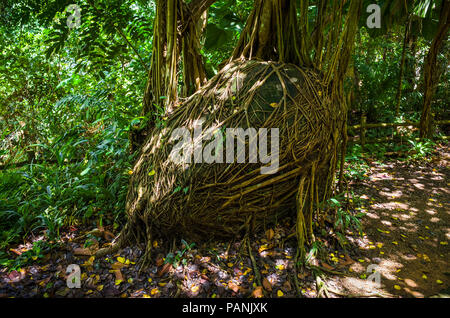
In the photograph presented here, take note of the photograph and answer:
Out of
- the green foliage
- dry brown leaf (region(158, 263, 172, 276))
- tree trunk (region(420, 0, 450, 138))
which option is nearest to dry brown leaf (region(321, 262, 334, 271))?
the green foliage

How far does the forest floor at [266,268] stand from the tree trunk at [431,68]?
2.65 m

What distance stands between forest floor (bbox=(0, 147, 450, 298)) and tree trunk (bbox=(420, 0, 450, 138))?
265 cm

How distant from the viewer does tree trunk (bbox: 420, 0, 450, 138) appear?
388 cm

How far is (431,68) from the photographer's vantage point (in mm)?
4207

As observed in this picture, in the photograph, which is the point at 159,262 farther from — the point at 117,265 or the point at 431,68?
the point at 431,68

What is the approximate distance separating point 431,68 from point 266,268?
14.6ft

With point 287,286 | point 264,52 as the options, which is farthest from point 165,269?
point 264,52

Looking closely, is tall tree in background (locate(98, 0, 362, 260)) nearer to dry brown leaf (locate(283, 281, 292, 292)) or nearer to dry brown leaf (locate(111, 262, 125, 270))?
dry brown leaf (locate(111, 262, 125, 270))

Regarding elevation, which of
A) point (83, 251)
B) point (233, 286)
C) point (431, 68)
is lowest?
point (233, 286)

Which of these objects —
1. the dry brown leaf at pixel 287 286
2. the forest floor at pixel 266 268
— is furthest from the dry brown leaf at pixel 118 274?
the dry brown leaf at pixel 287 286

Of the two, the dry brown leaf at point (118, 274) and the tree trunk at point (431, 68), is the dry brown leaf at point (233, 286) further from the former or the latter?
the tree trunk at point (431, 68)
